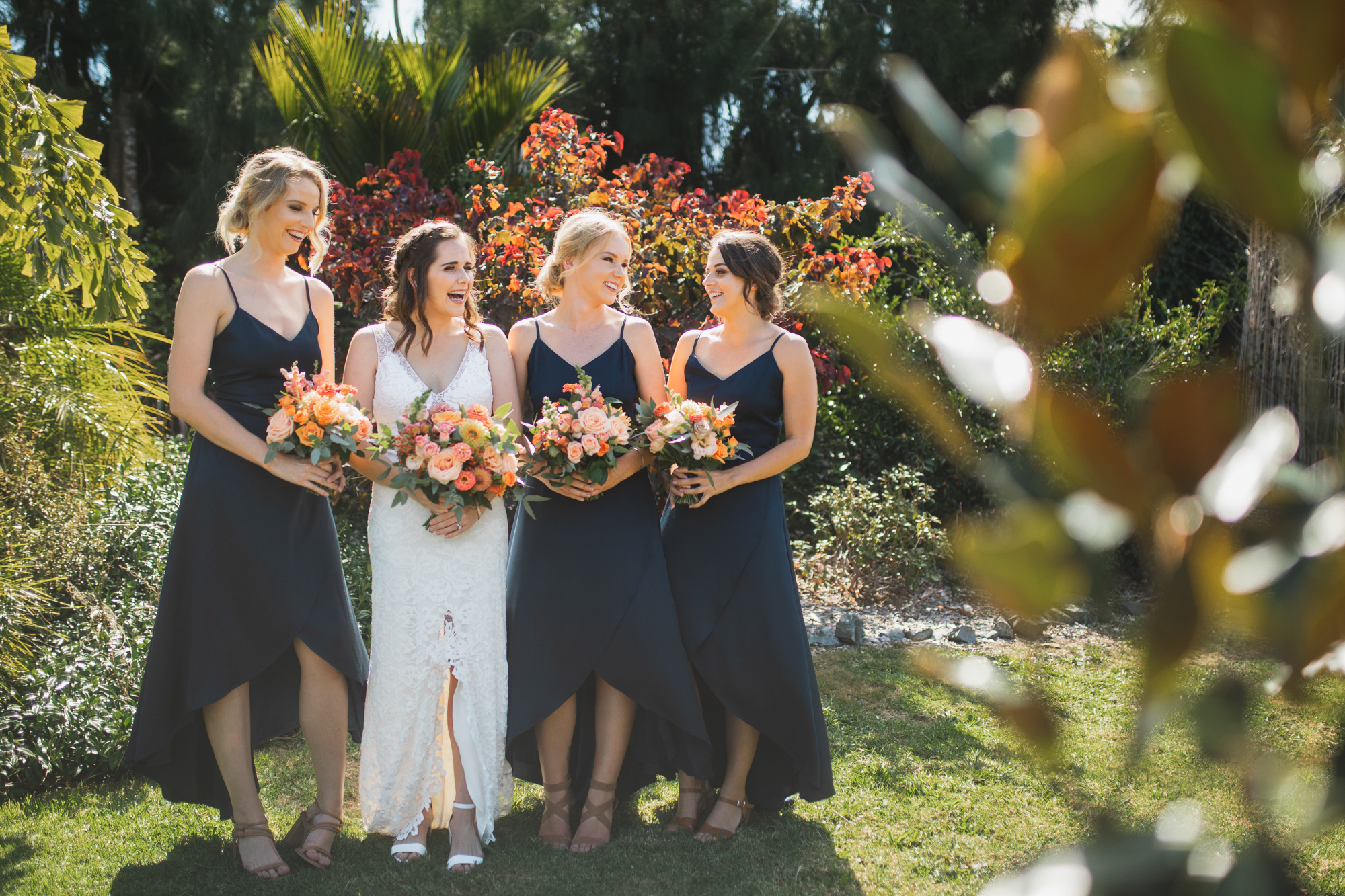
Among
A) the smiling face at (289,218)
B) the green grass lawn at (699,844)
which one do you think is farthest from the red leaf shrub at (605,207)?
the green grass lawn at (699,844)

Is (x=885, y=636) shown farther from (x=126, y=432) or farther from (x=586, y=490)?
(x=126, y=432)

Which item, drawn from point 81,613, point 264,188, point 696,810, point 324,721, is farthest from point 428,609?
point 81,613

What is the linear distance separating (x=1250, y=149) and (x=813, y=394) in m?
3.14

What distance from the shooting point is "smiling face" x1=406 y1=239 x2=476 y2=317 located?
3336mm

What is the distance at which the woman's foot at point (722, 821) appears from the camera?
3.42 metres

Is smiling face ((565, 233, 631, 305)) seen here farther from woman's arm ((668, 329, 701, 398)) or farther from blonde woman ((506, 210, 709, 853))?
woman's arm ((668, 329, 701, 398))

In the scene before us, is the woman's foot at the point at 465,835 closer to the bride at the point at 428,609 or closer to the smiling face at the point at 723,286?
the bride at the point at 428,609

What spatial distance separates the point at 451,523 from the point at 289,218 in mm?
A: 1126

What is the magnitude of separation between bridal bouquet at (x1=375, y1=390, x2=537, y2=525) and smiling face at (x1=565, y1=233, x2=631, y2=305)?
0.61 metres

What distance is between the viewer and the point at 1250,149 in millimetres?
473

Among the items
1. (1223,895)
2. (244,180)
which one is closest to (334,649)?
(244,180)

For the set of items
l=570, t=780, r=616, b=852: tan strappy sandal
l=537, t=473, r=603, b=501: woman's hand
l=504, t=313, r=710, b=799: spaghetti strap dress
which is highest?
l=537, t=473, r=603, b=501: woman's hand

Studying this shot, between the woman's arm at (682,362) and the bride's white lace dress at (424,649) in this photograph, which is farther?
the woman's arm at (682,362)

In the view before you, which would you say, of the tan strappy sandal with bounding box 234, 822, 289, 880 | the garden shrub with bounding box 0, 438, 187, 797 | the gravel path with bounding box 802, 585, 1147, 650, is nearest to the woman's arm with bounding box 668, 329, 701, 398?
the tan strappy sandal with bounding box 234, 822, 289, 880
